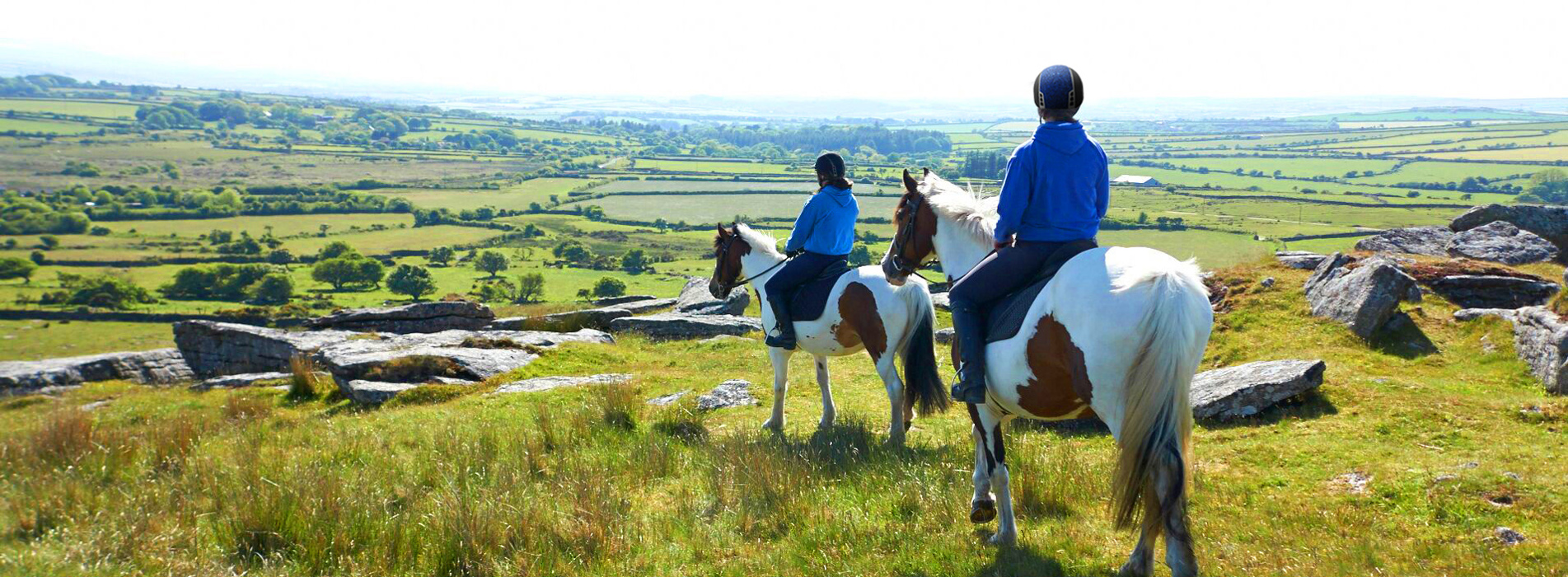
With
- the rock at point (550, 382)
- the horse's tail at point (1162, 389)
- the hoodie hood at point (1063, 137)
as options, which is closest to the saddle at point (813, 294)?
the hoodie hood at point (1063, 137)

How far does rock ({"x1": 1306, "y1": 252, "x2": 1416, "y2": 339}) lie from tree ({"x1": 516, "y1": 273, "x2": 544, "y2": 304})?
54202 millimetres

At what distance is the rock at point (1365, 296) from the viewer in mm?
12695

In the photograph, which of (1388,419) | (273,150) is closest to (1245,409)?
(1388,419)

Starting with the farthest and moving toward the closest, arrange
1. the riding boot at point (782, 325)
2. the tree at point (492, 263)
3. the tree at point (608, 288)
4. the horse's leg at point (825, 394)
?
1. the tree at point (492, 263)
2. the tree at point (608, 288)
3. the horse's leg at point (825, 394)
4. the riding boot at point (782, 325)

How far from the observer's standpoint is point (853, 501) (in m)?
7.35

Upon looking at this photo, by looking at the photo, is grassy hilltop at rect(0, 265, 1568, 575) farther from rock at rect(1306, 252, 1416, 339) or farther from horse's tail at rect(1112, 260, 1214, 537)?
rock at rect(1306, 252, 1416, 339)

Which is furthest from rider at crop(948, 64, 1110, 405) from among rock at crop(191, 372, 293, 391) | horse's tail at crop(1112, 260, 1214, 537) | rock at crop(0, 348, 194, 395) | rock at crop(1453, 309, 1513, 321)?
rock at crop(0, 348, 194, 395)

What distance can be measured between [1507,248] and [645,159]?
161 metres

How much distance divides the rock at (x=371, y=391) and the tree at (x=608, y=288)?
147ft

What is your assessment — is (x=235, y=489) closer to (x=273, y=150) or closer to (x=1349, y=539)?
(x=1349, y=539)

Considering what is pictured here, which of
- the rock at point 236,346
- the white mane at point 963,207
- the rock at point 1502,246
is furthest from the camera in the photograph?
the rock at point 236,346

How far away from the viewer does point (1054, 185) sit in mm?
6113

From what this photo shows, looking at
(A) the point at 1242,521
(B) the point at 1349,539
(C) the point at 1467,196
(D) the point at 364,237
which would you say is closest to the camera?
(B) the point at 1349,539

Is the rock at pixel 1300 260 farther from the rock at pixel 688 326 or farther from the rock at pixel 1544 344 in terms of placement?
the rock at pixel 688 326
